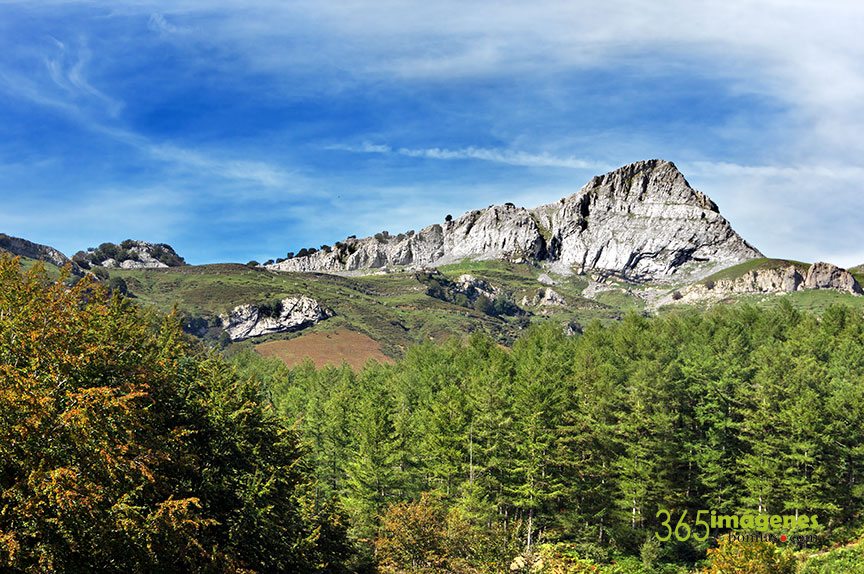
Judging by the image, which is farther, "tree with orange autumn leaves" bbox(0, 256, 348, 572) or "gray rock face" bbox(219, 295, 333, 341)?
"gray rock face" bbox(219, 295, 333, 341)

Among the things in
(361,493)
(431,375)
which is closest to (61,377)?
(361,493)

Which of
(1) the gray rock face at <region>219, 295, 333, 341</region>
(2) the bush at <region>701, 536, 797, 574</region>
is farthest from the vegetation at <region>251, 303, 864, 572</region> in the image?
(1) the gray rock face at <region>219, 295, 333, 341</region>

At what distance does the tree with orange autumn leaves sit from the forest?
0.07 m

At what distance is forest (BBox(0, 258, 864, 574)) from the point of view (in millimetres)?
14664

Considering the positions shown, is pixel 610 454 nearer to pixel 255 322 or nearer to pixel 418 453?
pixel 418 453

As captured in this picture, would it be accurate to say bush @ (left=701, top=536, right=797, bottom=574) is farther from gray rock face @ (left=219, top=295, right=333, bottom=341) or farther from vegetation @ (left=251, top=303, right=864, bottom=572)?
gray rock face @ (left=219, top=295, right=333, bottom=341)

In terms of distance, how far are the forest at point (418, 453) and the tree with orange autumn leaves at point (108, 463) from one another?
72 millimetres

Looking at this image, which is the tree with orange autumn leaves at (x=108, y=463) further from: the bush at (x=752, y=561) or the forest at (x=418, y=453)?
the bush at (x=752, y=561)

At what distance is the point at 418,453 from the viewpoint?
55.5 meters

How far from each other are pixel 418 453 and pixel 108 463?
43245mm

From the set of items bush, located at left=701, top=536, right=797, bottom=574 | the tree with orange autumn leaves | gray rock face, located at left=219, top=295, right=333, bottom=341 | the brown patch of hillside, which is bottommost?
bush, located at left=701, top=536, right=797, bottom=574

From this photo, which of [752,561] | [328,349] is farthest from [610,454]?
[328,349]

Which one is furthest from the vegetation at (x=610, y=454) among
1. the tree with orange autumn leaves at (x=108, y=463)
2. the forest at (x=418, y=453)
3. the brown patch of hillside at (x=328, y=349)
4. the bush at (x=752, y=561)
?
the brown patch of hillside at (x=328, y=349)

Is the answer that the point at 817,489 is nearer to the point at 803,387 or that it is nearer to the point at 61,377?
the point at 803,387
